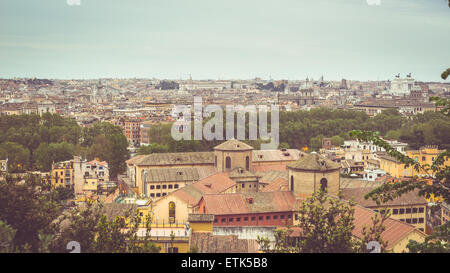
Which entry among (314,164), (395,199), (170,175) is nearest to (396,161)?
(395,199)

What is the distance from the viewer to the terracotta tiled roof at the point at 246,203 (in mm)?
14039

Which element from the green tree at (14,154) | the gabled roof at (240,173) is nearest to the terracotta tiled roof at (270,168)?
the gabled roof at (240,173)

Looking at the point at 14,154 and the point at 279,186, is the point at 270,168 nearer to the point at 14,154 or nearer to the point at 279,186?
the point at 279,186

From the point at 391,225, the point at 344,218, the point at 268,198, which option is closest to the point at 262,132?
the point at 268,198

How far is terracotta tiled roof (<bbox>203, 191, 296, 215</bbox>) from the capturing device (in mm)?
14039

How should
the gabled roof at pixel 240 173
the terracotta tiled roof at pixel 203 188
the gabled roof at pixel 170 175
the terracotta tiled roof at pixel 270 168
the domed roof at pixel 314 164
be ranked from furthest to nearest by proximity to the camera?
the terracotta tiled roof at pixel 270 168 → the gabled roof at pixel 170 175 → the gabled roof at pixel 240 173 → the terracotta tiled roof at pixel 203 188 → the domed roof at pixel 314 164

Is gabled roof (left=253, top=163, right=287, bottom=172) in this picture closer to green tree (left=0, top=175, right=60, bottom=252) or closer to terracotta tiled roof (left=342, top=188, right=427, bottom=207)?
terracotta tiled roof (left=342, top=188, right=427, bottom=207)

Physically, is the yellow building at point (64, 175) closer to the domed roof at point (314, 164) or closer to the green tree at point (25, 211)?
the domed roof at point (314, 164)

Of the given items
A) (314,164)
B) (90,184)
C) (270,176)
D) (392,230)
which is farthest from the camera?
(90,184)

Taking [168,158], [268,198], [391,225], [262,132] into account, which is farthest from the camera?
[262,132]

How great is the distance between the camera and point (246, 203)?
47.1 feet

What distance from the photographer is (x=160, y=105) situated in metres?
69.1
